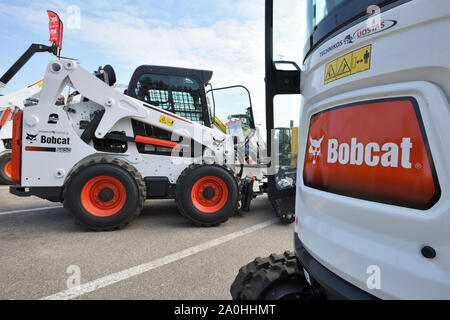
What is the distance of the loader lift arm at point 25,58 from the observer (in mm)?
6797

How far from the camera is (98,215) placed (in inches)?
→ 144

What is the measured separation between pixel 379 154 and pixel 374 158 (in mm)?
23

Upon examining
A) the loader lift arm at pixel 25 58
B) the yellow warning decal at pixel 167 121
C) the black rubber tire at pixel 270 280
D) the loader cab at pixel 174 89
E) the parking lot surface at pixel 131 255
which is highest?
the loader lift arm at pixel 25 58

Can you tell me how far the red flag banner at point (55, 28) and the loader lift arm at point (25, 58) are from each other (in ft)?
0.66

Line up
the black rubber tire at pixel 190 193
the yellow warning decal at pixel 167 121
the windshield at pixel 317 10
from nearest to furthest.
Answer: the windshield at pixel 317 10
the black rubber tire at pixel 190 193
the yellow warning decal at pixel 167 121

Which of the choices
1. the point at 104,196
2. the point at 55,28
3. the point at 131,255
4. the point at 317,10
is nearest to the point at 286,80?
the point at 317,10

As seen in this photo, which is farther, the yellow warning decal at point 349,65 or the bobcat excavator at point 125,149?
the bobcat excavator at point 125,149

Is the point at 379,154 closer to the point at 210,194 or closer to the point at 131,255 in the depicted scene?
the point at 131,255

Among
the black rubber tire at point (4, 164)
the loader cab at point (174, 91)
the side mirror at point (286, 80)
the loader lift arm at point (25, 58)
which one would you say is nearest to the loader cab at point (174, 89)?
the loader cab at point (174, 91)

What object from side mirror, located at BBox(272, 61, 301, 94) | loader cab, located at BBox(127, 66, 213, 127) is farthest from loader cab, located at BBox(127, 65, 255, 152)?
side mirror, located at BBox(272, 61, 301, 94)

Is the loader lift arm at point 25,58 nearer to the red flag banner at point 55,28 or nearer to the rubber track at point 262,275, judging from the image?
the red flag banner at point 55,28

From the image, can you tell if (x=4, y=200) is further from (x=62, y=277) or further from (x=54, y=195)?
(x=62, y=277)
